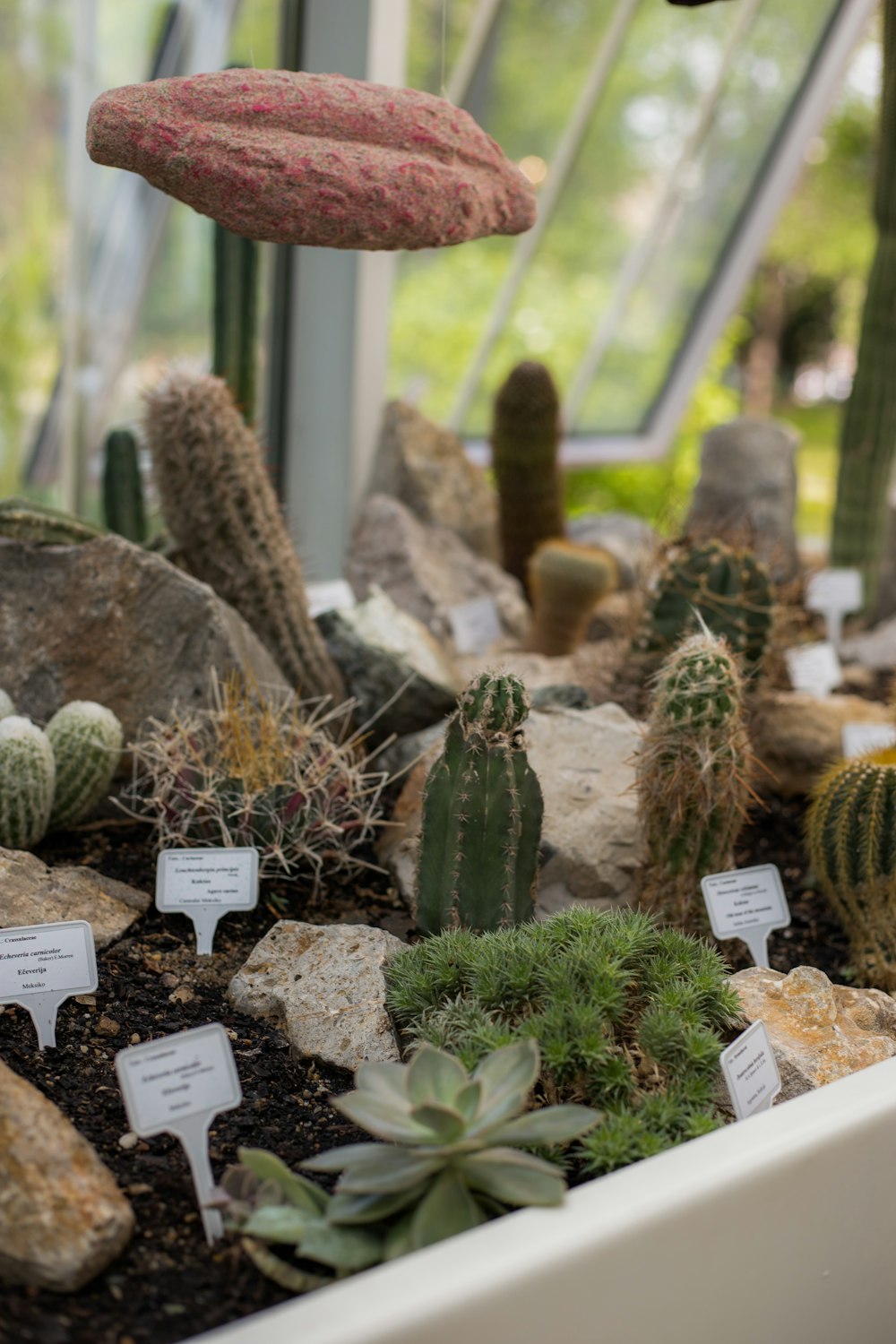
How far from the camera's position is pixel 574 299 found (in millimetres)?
6645

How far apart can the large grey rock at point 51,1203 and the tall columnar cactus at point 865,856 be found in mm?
1429

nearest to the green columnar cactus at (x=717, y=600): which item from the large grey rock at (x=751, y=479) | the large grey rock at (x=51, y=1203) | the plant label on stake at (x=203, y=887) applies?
the plant label on stake at (x=203, y=887)

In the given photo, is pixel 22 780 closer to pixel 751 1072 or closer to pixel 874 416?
pixel 751 1072

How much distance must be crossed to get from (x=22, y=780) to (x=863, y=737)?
1840mm

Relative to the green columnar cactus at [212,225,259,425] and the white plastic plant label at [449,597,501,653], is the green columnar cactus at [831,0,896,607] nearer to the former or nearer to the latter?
the white plastic plant label at [449,597,501,653]

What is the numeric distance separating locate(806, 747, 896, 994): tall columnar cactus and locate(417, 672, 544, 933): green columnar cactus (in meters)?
0.62

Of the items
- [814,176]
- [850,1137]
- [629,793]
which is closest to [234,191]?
[629,793]

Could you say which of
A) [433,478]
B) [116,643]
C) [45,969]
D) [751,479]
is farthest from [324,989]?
[751,479]

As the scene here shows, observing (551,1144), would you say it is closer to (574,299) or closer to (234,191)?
(234,191)

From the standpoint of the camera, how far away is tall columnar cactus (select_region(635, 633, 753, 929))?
215cm

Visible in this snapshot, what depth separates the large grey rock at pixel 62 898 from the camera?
6.86 feet

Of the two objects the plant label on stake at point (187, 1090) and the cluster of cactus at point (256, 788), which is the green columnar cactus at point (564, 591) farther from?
the plant label on stake at point (187, 1090)

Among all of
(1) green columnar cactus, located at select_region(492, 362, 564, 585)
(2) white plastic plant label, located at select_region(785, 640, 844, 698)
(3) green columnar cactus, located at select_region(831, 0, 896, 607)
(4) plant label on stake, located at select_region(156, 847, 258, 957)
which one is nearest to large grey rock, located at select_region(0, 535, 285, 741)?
(4) plant label on stake, located at select_region(156, 847, 258, 957)

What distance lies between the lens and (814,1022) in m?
1.94
